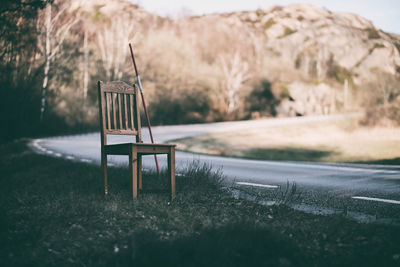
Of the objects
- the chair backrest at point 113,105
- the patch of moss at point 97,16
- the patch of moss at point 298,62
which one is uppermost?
the patch of moss at point 97,16

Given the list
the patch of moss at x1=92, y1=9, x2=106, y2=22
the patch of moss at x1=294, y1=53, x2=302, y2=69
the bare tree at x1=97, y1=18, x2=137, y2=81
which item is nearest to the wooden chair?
the bare tree at x1=97, y1=18, x2=137, y2=81

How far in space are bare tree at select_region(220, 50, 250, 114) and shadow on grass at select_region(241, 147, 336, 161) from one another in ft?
68.9

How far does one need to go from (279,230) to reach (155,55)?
3186 centimetres

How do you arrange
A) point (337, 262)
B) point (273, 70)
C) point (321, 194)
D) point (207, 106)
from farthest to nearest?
point (273, 70)
point (207, 106)
point (321, 194)
point (337, 262)

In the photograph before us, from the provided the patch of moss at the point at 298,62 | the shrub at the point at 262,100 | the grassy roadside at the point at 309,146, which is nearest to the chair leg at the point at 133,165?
the grassy roadside at the point at 309,146

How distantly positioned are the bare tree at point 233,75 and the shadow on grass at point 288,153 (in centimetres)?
2100

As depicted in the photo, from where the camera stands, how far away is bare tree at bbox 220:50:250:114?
4072 cm

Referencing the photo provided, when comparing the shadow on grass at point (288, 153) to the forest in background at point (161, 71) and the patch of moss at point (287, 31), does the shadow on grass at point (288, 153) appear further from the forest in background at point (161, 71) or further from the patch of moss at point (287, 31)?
the patch of moss at point (287, 31)

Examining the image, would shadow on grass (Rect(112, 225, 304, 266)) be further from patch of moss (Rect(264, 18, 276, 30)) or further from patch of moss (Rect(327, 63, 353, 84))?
patch of moss (Rect(264, 18, 276, 30))

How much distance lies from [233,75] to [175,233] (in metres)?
38.9

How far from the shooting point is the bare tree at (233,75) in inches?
1603

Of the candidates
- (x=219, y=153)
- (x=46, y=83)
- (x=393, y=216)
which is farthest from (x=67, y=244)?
(x=46, y=83)

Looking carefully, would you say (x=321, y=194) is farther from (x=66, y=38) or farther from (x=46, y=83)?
(x=66, y=38)

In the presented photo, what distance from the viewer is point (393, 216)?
4.96 meters
